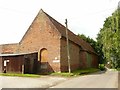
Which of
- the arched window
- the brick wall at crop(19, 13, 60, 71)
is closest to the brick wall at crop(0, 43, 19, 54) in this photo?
the brick wall at crop(19, 13, 60, 71)

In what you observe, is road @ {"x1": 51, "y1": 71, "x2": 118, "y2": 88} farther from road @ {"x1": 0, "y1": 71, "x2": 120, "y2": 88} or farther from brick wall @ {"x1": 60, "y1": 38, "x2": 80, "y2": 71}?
brick wall @ {"x1": 60, "y1": 38, "x2": 80, "y2": 71}

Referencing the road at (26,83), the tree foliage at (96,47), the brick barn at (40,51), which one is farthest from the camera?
the tree foliage at (96,47)

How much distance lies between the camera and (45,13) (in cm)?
4666

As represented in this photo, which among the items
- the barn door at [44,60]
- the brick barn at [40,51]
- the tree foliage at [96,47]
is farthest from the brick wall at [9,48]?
the tree foliage at [96,47]

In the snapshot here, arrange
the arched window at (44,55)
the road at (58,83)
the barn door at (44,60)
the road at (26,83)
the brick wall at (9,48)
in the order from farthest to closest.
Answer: the brick wall at (9,48)
the arched window at (44,55)
the barn door at (44,60)
the road at (26,83)
the road at (58,83)

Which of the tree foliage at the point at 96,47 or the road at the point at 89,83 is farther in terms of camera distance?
the tree foliage at the point at 96,47

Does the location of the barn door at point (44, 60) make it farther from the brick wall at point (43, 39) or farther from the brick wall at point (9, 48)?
the brick wall at point (9, 48)

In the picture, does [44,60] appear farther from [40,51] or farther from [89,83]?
[89,83]

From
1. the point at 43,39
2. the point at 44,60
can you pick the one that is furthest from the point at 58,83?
the point at 43,39

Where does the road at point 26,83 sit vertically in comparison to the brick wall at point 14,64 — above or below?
below

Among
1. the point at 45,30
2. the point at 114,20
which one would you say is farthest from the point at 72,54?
the point at 114,20

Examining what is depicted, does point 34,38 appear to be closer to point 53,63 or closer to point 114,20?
point 53,63

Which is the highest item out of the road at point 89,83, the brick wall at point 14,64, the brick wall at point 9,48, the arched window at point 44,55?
the brick wall at point 9,48

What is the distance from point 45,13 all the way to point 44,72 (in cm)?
999
